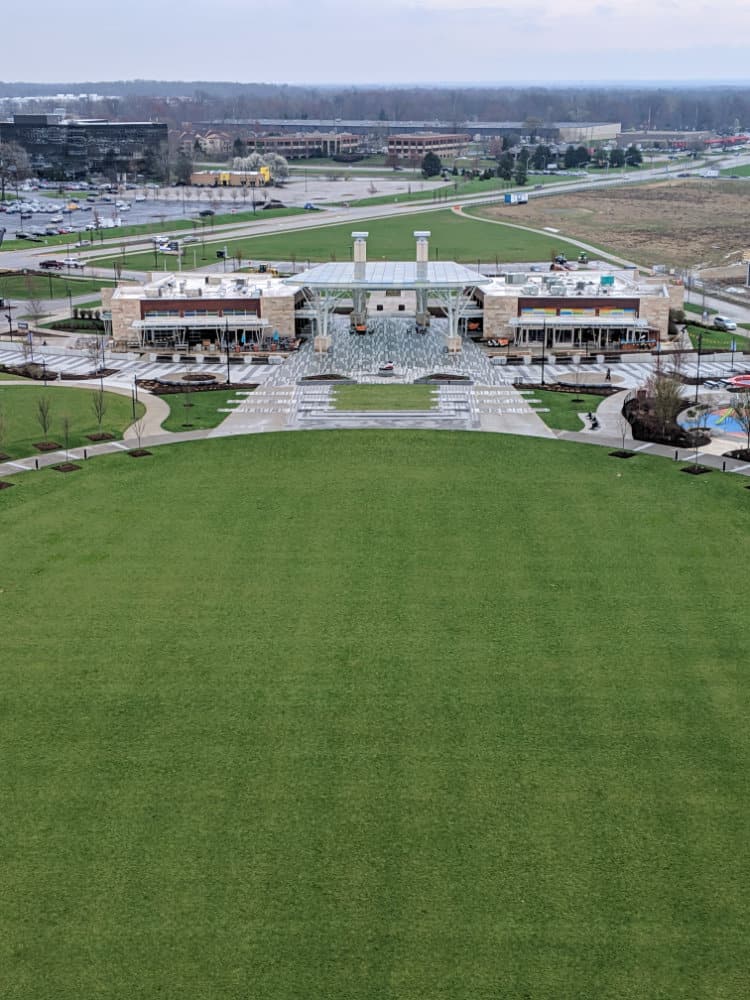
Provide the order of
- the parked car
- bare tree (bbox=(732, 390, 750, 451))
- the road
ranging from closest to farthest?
bare tree (bbox=(732, 390, 750, 451)) < the parked car < the road

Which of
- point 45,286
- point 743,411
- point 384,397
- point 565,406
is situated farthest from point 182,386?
point 45,286

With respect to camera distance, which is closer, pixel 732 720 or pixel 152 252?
pixel 732 720

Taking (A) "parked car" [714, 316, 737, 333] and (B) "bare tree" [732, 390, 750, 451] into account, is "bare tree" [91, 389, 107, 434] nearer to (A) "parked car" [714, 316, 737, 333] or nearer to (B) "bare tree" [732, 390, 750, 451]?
(B) "bare tree" [732, 390, 750, 451]

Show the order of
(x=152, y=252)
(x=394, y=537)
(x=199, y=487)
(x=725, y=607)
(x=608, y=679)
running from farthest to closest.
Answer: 1. (x=152, y=252)
2. (x=199, y=487)
3. (x=394, y=537)
4. (x=725, y=607)
5. (x=608, y=679)

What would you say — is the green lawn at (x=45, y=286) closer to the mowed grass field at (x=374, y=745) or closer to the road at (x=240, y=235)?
the road at (x=240, y=235)

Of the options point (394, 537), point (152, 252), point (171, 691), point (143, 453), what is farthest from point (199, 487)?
Answer: point (152, 252)

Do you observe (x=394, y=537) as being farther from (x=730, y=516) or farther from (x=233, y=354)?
(x=233, y=354)

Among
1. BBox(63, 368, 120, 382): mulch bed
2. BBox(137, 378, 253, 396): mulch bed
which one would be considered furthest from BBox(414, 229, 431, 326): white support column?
BBox(63, 368, 120, 382): mulch bed

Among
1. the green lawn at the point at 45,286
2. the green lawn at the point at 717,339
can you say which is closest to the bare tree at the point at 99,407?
the green lawn at the point at 45,286
